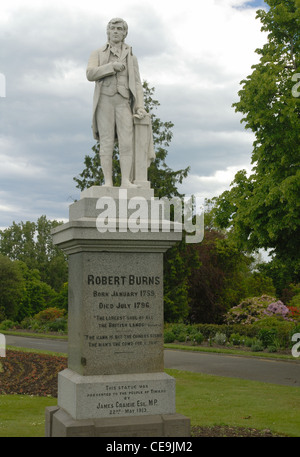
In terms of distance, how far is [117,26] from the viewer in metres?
7.68

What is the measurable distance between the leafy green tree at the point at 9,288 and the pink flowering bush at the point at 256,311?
27.8m

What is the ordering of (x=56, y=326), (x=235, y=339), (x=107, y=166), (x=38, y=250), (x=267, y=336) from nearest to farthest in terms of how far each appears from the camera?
(x=107, y=166)
(x=267, y=336)
(x=235, y=339)
(x=56, y=326)
(x=38, y=250)

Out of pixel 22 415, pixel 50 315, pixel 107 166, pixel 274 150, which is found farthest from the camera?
pixel 50 315

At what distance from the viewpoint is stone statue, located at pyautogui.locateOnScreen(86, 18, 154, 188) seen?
762 cm

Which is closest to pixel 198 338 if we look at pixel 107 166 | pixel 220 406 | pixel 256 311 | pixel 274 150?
pixel 256 311

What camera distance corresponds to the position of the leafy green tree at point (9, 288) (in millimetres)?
54312

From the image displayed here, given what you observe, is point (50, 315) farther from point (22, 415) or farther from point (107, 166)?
point (107, 166)

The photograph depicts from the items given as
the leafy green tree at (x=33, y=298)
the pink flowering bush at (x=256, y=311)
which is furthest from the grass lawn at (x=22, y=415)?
the leafy green tree at (x=33, y=298)

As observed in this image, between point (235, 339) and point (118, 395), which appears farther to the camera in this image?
point (235, 339)

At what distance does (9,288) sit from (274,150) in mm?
40227

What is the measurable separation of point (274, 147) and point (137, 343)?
45.7ft

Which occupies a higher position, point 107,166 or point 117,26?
point 117,26
